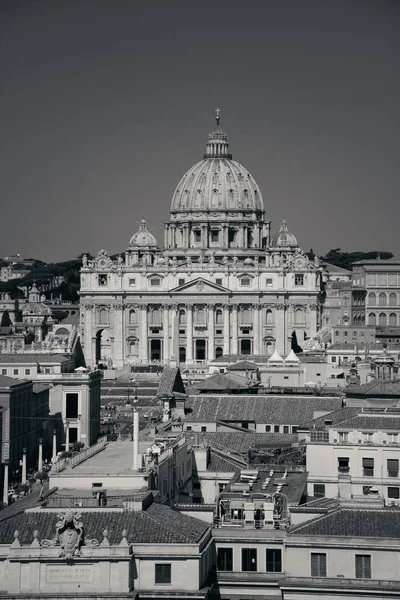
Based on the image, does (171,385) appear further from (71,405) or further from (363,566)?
(363,566)

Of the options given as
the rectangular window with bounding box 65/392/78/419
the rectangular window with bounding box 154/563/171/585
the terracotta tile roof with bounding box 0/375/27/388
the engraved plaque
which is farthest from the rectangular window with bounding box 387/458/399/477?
the rectangular window with bounding box 65/392/78/419

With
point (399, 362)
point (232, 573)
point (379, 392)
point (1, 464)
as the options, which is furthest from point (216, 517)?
point (399, 362)

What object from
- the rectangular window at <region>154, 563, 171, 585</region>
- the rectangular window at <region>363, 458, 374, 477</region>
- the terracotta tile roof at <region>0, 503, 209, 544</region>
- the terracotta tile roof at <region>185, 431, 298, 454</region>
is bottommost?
the rectangular window at <region>154, 563, 171, 585</region>

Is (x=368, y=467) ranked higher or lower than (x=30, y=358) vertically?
lower

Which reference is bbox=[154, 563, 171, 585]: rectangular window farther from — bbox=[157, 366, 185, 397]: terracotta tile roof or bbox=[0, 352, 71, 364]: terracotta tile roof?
bbox=[0, 352, 71, 364]: terracotta tile roof

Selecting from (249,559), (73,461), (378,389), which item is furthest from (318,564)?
(378,389)

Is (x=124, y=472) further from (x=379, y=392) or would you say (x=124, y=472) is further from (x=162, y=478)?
(x=379, y=392)
